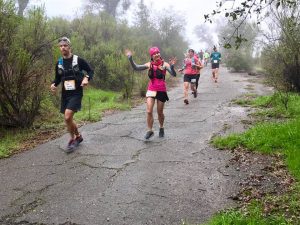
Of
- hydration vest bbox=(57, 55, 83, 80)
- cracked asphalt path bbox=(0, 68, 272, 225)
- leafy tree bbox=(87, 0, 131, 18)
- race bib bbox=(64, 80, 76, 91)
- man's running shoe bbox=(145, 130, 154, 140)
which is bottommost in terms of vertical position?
cracked asphalt path bbox=(0, 68, 272, 225)

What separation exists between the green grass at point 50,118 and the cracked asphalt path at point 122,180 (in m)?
0.74

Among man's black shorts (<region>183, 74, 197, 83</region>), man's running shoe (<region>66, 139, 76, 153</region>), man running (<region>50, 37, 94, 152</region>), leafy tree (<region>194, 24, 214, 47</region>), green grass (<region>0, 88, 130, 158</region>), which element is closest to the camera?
man running (<region>50, 37, 94, 152</region>)

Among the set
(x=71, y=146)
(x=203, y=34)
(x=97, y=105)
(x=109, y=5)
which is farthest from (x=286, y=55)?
(x=203, y=34)

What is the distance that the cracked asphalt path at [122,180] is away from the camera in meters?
4.84

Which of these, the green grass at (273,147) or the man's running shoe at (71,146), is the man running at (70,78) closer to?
the man's running shoe at (71,146)

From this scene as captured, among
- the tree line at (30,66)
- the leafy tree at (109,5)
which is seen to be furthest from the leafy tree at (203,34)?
the tree line at (30,66)

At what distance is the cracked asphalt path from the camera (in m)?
4.84

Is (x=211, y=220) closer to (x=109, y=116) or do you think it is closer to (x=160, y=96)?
(x=160, y=96)

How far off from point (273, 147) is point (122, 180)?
286 centimetres

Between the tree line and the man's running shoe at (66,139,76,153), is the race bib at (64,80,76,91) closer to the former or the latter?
the man's running shoe at (66,139,76,153)

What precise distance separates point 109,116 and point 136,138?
345 centimetres

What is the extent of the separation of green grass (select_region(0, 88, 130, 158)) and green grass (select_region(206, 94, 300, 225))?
14.4 feet

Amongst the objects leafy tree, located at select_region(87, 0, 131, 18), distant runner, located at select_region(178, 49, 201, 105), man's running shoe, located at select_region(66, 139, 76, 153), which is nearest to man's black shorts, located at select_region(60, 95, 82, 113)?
man's running shoe, located at select_region(66, 139, 76, 153)

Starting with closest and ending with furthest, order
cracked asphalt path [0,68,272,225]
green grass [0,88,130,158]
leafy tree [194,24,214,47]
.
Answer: cracked asphalt path [0,68,272,225] < green grass [0,88,130,158] < leafy tree [194,24,214,47]
